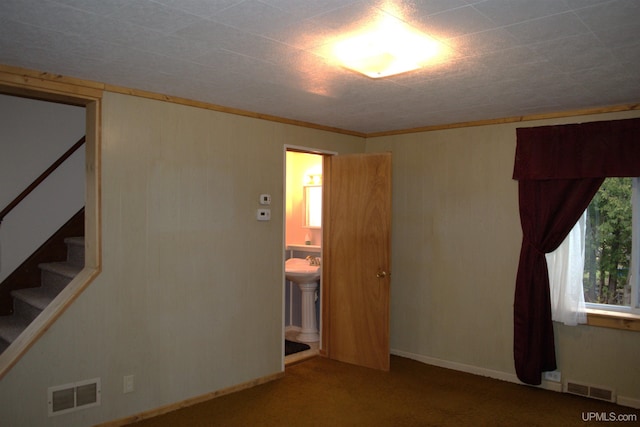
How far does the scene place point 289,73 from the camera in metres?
3.02

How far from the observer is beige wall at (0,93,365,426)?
3.21 m

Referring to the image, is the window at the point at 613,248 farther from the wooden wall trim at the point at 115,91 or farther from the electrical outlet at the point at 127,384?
the electrical outlet at the point at 127,384

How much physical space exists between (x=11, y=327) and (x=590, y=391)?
445 cm

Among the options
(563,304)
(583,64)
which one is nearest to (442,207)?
(563,304)

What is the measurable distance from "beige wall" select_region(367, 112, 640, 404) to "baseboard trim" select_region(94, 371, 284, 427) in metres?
1.55

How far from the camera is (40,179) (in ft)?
14.0

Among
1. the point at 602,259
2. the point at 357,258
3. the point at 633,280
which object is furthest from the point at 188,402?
the point at 633,280

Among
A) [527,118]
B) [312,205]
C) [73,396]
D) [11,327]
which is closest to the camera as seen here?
[73,396]

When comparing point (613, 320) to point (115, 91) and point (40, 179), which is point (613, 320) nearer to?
point (115, 91)

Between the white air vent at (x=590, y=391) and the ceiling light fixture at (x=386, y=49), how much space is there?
9.63 feet

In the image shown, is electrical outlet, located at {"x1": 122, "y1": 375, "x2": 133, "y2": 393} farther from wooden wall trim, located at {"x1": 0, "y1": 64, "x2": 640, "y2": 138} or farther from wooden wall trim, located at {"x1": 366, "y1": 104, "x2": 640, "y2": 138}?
wooden wall trim, located at {"x1": 366, "y1": 104, "x2": 640, "y2": 138}

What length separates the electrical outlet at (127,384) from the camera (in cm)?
341

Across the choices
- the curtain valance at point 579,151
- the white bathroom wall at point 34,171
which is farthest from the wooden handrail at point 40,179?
the curtain valance at point 579,151

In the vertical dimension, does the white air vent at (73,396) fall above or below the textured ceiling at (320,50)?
below
